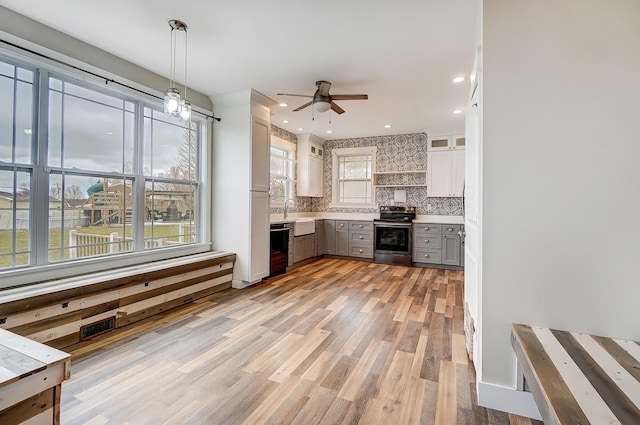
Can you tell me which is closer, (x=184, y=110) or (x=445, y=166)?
(x=184, y=110)

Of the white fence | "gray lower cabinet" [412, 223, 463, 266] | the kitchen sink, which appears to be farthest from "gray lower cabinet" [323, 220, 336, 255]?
the white fence

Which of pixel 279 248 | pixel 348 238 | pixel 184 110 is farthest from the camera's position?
pixel 348 238

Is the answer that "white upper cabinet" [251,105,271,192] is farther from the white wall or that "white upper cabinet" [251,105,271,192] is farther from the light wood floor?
the white wall

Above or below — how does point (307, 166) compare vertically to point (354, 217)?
above

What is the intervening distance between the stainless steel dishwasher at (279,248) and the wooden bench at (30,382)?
349 centimetres

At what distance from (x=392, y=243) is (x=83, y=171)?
16.7 ft

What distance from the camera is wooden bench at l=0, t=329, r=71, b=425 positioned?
1229 millimetres

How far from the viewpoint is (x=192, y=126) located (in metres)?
4.25

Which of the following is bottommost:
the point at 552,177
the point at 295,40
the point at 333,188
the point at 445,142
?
the point at 552,177

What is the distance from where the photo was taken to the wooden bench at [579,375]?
1.09 meters

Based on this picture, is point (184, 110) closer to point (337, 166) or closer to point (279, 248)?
point (279, 248)

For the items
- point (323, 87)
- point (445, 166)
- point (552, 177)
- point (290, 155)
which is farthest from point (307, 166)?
point (552, 177)

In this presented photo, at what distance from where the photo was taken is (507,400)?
5.84ft


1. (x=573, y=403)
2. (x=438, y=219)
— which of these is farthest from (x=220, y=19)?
(x=438, y=219)
